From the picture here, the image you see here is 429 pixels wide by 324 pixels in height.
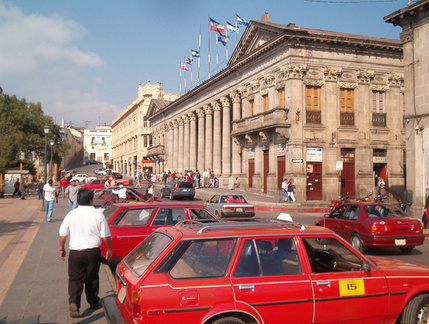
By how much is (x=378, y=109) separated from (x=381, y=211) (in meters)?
24.8

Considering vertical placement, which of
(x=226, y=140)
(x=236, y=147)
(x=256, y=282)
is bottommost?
(x=256, y=282)

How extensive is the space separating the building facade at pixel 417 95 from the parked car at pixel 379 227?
385 inches

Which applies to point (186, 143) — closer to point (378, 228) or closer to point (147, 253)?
point (378, 228)

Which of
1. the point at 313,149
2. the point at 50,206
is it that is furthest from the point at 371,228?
the point at 313,149

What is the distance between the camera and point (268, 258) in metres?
4.91

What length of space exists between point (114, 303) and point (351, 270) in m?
2.98

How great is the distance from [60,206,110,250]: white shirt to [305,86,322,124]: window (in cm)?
2828

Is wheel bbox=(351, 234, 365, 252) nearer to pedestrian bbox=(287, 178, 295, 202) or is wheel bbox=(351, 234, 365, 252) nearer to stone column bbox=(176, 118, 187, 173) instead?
pedestrian bbox=(287, 178, 295, 202)

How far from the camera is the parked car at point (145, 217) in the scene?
31.1ft

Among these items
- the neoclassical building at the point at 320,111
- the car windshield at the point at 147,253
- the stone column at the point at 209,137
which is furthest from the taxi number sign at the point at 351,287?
the stone column at the point at 209,137

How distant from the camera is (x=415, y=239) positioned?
11914mm

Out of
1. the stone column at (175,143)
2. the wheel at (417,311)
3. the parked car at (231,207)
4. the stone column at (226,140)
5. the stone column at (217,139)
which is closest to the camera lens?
the wheel at (417,311)

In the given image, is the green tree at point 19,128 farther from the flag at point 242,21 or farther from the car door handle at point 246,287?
the car door handle at point 246,287

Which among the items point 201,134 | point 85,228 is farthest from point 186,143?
point 85,228
